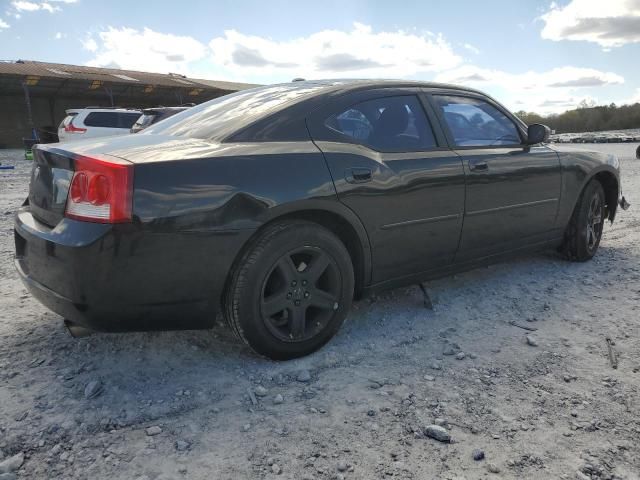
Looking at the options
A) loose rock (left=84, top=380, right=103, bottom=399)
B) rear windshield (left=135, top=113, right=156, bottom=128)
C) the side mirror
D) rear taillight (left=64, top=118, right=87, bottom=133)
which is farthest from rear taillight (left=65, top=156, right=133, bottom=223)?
rear taillight (left=64, top=118, right=87, bottom=133)

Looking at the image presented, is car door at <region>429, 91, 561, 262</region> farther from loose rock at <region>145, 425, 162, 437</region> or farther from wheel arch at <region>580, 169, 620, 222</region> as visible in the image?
loose rock at <region>145, 425, 162, 437</region>

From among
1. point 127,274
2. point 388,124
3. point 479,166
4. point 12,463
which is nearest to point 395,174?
point 388,124

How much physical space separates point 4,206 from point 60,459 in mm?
6418

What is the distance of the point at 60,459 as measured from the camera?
202cm

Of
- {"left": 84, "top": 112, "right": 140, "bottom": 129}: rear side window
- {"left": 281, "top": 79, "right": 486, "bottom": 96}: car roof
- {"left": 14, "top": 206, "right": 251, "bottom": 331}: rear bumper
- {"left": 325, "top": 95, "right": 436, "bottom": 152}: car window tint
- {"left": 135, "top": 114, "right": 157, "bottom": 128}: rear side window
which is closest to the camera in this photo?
{"left": 14, "top": 206, "right": 251, "bottom": 331}: rear bumper

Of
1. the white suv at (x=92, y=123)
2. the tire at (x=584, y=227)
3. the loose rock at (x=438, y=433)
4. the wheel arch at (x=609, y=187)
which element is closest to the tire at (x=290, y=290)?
the loose rock at (x=438, y=433)

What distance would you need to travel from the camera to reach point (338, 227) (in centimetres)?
300

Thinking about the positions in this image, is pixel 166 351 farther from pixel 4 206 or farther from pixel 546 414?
pixel 4 206

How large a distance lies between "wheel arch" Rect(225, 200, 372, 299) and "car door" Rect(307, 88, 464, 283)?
5cm

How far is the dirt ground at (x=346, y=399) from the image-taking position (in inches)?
79.6

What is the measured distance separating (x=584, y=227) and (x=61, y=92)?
99.5ft

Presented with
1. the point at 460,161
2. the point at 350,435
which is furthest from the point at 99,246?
the point at 460,161

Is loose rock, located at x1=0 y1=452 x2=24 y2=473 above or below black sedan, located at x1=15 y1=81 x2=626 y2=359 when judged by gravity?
below

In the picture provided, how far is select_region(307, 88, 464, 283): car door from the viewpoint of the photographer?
2.96 m
